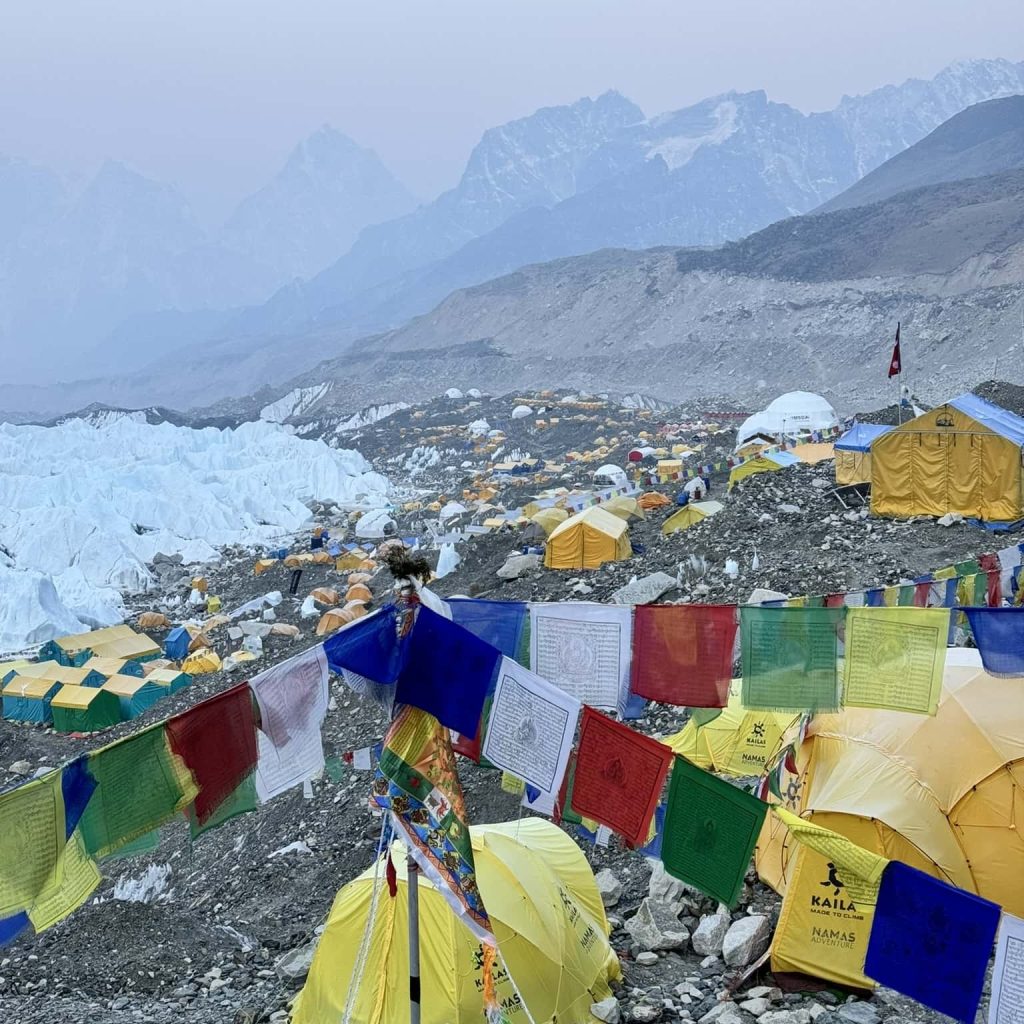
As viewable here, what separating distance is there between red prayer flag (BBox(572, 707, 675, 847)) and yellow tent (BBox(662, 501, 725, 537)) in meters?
14.0

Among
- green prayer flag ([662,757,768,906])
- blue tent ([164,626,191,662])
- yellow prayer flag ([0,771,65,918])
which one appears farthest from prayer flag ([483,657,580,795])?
blue tent ([164,626,191,662])

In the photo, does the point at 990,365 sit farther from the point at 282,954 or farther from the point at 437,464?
the point at 282,954

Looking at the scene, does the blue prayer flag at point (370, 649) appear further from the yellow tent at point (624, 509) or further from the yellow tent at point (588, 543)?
the yellow tent at point (624, 509)

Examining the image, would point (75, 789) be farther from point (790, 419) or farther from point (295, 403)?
point (295, 403)

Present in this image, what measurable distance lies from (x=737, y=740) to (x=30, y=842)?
19.4 ft

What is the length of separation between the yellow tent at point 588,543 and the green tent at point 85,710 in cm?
830

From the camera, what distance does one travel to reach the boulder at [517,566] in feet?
59.0

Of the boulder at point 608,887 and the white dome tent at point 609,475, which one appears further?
the white dome tent at point 609,475

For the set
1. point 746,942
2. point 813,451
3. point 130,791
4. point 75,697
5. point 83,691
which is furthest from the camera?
point 813,451

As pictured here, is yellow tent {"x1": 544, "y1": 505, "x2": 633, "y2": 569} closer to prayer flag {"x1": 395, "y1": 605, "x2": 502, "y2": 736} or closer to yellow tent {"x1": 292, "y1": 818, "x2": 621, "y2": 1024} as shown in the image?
yellow tent {"x1": 292, "y1": 818, "x2": 621, "y2": 1024}

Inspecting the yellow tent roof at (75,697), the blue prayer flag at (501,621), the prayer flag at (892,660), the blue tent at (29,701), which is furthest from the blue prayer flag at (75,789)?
the blue tent at (29,701)

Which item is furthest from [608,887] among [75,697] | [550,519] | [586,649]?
[550,519]

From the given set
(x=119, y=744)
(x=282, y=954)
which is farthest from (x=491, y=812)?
(x=119, y=744)

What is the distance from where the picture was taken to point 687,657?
5.22 metres
